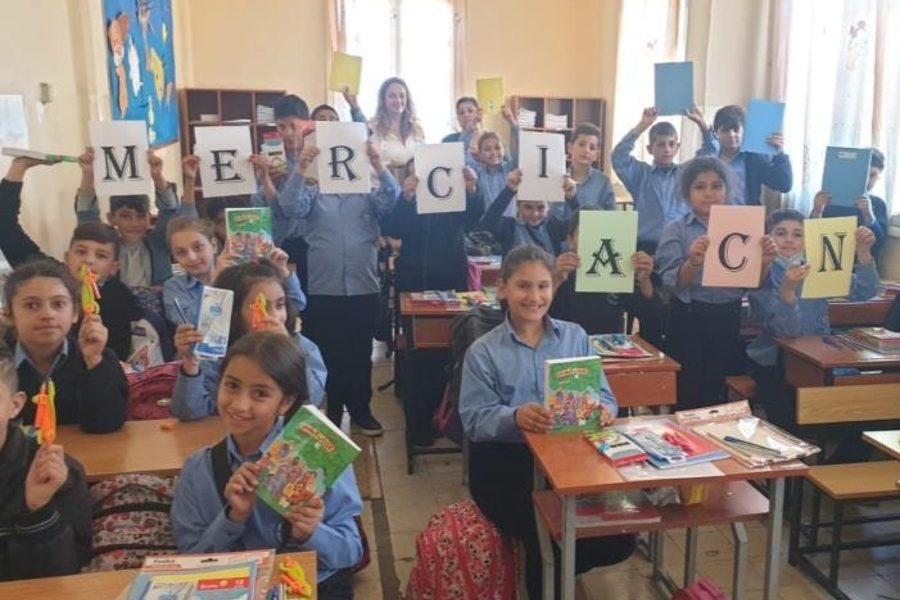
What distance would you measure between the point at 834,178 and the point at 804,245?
73cm

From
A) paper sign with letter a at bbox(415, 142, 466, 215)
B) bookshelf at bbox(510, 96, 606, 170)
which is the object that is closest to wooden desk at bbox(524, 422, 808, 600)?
paper sign with letter a at bbox(415, 142, 466, 215)

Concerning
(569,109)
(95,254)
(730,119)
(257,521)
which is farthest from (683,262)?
(569,109)

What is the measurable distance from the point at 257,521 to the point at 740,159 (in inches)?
149

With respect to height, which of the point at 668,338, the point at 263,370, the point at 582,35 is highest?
the point at 582,35

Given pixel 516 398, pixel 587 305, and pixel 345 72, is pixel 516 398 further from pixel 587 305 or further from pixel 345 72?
pixel 345 72

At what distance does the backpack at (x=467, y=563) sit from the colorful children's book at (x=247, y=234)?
1285 millimetres

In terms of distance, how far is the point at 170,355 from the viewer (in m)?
2.94

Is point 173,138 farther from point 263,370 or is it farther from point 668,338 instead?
point 263,370

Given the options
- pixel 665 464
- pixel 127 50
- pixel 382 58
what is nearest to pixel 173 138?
pixel 127 50

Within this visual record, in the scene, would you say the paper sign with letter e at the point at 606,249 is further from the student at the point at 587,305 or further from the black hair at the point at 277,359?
the black hair at the point at 277,359

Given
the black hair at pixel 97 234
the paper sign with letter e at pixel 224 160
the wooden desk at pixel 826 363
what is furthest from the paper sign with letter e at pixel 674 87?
the black hair at pixel 97 234

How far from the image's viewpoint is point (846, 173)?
3.55m

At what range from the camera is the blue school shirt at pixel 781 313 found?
3309mm

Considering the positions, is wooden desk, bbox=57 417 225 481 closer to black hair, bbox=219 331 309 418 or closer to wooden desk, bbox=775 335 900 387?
black hair, bbox=219 331 309 418
